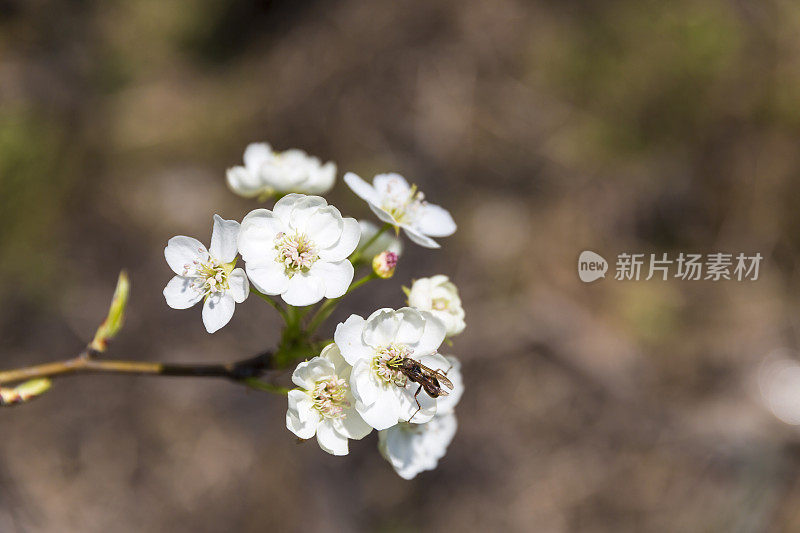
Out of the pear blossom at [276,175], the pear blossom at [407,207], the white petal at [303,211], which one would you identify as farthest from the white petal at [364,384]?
the pear blossom at [276,175]

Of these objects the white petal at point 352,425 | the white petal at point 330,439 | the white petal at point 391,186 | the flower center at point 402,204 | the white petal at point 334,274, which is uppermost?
the white petal at point 391,186

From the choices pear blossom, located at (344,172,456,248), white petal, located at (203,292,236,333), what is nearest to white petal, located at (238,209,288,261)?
white petal, located at (203,292,236,333)

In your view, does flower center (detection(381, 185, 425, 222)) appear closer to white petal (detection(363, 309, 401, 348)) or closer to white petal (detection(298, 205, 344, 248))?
white petal (detection(298, 205, 344, 248))

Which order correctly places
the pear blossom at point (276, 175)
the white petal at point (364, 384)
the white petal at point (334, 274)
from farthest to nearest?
the pear blossom at point (276, 175) → the white petal at point (334, 274) → the white petal at point (364, 384)

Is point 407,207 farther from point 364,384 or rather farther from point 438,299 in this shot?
point 364,384

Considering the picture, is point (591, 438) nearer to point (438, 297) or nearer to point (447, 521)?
point (447, 521)

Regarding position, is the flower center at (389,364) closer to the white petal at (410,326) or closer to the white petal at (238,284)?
the white petal at (410,326)

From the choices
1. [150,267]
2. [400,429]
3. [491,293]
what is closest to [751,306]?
[491,293]
